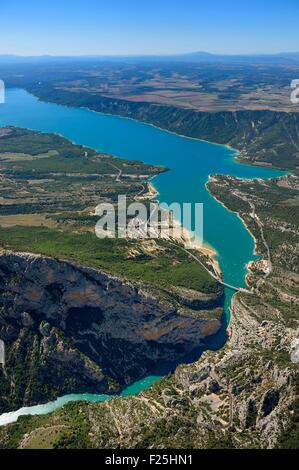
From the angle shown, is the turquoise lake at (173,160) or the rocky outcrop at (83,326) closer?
the rocky outcrop at (83,326)

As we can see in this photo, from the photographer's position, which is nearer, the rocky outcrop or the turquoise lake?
the rocky outcrop

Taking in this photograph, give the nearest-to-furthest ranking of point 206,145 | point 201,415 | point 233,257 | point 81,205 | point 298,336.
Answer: point 201,415, point 298,336, point 233,257, point 81,205, point 206,145

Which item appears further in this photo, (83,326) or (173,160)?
(173,160)
